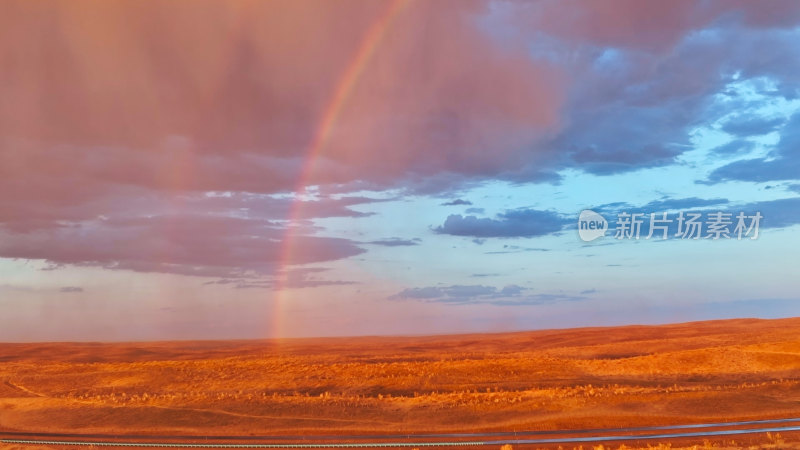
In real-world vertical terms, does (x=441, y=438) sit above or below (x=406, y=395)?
above

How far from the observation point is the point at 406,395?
4666 centimetres

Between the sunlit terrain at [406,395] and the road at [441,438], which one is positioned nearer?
the road at [441,438]

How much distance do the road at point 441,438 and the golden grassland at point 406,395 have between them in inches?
60.2

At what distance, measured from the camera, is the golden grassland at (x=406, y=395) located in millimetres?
36741

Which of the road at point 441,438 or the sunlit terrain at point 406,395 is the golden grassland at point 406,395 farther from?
the road at point 441,438

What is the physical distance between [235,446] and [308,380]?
72.4ft

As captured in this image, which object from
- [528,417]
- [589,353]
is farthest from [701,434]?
[589,353]

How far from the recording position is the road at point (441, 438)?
30797 mm

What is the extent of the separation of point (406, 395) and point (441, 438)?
14.9 metres

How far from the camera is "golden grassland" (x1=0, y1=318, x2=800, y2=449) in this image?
3674cm

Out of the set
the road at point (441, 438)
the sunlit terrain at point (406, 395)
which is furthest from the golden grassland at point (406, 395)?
the road at point (441, 438)

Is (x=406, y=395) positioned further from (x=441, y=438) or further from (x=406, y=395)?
(x=441, y=438)

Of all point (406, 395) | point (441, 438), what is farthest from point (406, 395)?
point (441, 438)

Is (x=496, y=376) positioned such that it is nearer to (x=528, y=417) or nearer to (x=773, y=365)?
(x=528, y=417)
